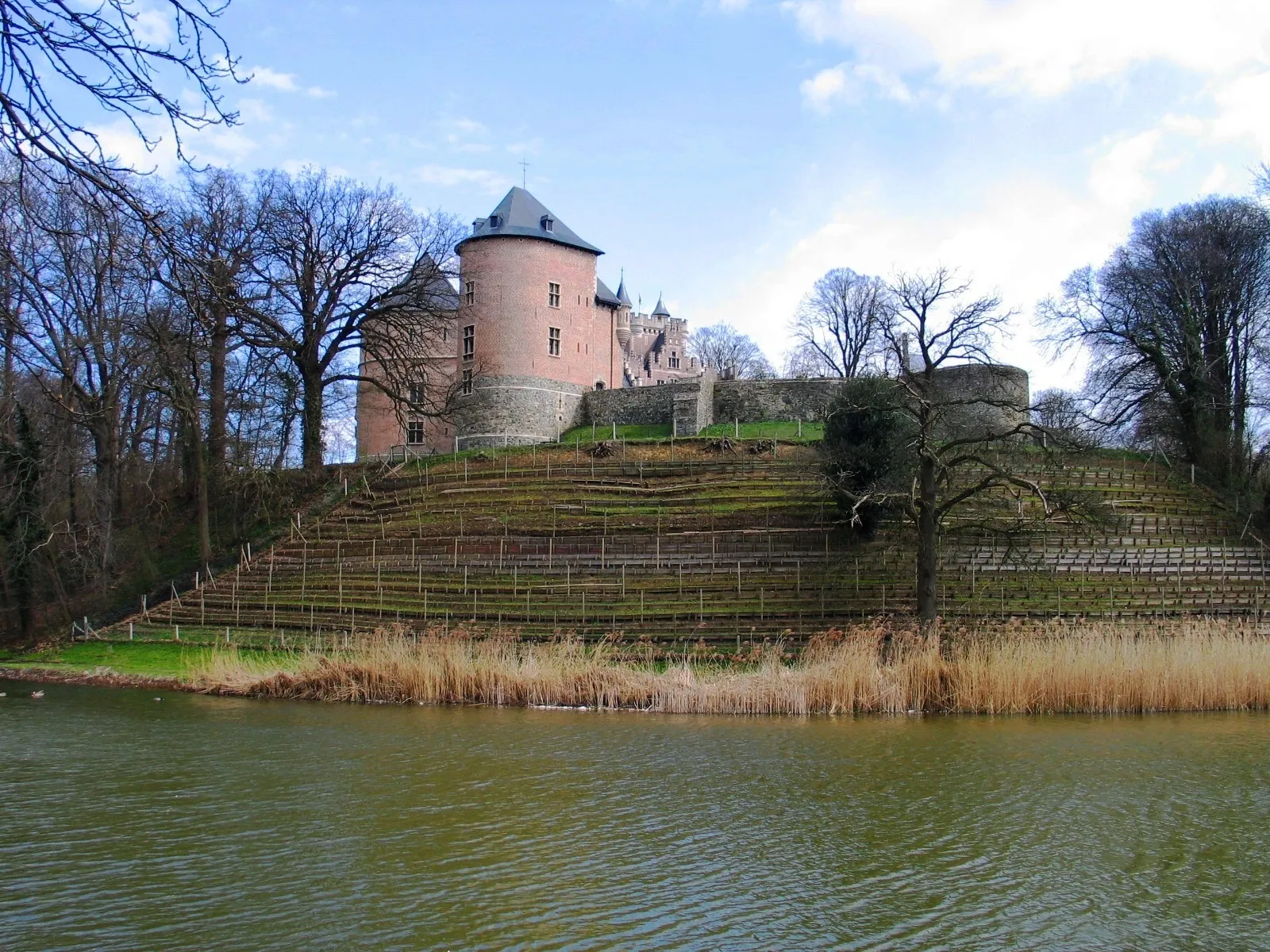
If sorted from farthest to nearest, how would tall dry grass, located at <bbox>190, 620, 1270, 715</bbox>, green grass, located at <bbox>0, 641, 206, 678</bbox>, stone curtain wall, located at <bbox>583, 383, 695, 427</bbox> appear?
stone curtain wall, located at <bbox>583, 383, 695, 427</bbox> → green grass, located at <bbox>0, 641, 206, 678</bbox> → tall dry grass, located at <bbox>190, 620, 1270, 715</bbox>

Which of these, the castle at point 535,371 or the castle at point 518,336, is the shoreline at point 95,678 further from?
the castle at point 518,336

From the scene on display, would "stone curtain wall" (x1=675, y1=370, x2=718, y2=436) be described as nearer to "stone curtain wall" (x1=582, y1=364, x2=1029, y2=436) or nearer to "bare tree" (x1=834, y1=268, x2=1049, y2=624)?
"stone curtain wall" (x1=582, y1=364, x2=1029, y2=436)

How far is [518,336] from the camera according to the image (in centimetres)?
4256

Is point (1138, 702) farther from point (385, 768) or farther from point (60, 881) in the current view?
point (60, 881)

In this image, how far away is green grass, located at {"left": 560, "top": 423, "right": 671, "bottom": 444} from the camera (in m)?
39.8

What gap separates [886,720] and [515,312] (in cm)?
3053

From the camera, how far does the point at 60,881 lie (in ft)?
25.7

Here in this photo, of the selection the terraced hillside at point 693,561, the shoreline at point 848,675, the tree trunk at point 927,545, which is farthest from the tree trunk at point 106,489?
the tree trunk at point 927,545

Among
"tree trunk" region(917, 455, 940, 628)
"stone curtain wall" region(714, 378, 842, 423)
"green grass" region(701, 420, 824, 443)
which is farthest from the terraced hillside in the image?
"stone curtain wall" region(714, 378, 842, 423)

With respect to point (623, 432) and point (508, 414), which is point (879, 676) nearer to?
point (623, 432)

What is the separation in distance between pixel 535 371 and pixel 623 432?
4.61 meters

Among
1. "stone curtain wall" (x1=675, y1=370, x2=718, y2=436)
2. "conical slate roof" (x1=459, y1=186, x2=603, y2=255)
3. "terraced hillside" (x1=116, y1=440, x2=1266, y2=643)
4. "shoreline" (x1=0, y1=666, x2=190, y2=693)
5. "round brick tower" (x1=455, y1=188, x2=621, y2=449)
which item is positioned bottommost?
"shoreline" (x1=0, y1=666, x2=190, y2=693)

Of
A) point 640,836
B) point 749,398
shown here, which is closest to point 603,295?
point 749,398

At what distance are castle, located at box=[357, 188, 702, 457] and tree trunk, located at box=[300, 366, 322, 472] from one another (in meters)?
6.27
